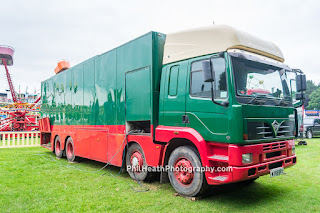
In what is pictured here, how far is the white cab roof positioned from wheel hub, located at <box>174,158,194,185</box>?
88.2 inches

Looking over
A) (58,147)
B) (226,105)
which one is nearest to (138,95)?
(226,105)

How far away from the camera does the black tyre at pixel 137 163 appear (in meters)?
6.41

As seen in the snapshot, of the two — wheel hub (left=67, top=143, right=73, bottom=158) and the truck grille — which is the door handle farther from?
wheel hub (left=67, top=143, right=73, bottom=158)

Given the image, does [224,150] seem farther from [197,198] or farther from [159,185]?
[159,185]

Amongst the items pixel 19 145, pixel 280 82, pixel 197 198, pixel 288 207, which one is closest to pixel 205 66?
pixel 280 82

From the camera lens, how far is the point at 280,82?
5.59 metres

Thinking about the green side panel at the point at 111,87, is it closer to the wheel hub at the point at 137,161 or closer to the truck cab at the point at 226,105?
the truck cab at the point at 226,105

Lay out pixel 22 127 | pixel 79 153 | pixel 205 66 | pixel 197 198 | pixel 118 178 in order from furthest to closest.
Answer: pixel 22 127 → pixel 79 153 → pixel 118 178 → pixel 197 198 → pixel 205 66

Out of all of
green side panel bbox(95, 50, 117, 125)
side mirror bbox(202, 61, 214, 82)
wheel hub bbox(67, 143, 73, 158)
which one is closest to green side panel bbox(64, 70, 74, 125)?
wheel hub bbox(67, 143, 73, 158)

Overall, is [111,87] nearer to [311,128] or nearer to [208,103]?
[208,103]

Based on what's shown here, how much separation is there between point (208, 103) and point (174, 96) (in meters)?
1.00

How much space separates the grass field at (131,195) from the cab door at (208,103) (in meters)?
1.41

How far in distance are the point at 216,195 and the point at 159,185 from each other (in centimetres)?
150

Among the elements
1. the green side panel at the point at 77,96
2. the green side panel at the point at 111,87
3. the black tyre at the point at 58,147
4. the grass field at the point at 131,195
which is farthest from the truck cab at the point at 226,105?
the black tyre at the point at 58,147
